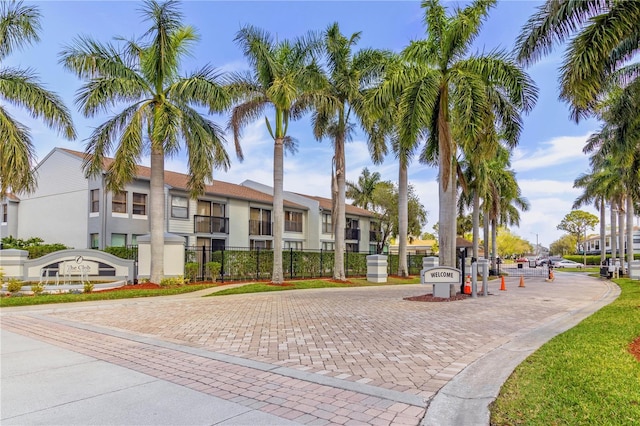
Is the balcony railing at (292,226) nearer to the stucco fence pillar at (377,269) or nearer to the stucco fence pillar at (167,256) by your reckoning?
the stucco fence pillar at (377,269)

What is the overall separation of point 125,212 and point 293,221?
14.7 meters

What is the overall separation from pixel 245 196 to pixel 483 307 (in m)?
23.4

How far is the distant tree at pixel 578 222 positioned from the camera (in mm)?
89562

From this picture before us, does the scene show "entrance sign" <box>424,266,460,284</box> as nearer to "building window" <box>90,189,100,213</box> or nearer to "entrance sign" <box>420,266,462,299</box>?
"entrance sign" <box>420,266,462,299</box>

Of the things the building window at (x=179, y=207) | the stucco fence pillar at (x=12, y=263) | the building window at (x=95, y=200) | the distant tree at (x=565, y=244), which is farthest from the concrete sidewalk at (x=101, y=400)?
the distant tree at (x=565, y=244)

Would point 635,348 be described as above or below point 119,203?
below

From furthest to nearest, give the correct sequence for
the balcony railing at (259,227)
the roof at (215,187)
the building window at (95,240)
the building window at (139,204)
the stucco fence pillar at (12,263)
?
the balcony railing at (259,227) < the roof at (215,187) < the building window at (139,204) < the building window at (95,240) < the stucco fence pillar at (12,263)

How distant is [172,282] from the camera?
60.3 ft

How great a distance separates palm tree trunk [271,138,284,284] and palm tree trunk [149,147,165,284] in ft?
16.9

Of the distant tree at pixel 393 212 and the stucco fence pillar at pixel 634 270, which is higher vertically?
the distant tree at pixel 393 212

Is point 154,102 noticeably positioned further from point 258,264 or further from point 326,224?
point 326,224

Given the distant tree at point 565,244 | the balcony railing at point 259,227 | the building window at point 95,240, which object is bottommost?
the distant tree at point 565,244

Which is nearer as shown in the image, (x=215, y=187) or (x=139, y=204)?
(x=139, y=204)

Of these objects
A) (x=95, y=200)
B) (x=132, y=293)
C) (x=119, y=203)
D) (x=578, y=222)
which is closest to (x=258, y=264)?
(x=132, y=293)
